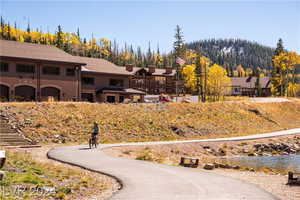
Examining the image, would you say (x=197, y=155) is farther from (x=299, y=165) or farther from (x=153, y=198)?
(x=153, y=198)

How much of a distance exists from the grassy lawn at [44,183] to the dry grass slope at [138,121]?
15.6 metres

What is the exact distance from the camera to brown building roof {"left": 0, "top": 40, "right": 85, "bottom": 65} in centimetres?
4722

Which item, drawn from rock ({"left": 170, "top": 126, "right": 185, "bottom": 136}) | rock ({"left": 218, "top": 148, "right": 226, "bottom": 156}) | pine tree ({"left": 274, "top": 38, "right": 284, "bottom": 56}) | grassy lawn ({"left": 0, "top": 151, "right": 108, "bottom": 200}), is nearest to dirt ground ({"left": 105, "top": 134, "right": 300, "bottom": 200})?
rock ({"left": 218, "top": 148, "right": 226, "bottom": 156})

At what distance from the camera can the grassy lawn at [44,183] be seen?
Answer: 1253 cm

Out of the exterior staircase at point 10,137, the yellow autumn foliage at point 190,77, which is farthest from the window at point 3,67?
the yellow autumn foliage at point 190,77

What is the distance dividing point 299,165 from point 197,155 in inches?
311

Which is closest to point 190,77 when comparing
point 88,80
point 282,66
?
point 282,66

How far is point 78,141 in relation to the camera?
33.2m

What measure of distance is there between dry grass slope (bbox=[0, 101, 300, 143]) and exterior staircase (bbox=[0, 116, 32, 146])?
128 cm

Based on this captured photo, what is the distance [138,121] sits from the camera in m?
41.6

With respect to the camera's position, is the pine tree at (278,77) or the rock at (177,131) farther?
the pine tree at (278,77)

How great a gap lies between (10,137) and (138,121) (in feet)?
50.6

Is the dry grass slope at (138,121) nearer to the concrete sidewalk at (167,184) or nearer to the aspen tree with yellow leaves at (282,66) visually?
the concrete sidewalk at (167,184)

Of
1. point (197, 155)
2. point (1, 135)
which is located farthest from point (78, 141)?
point (197, 155)
